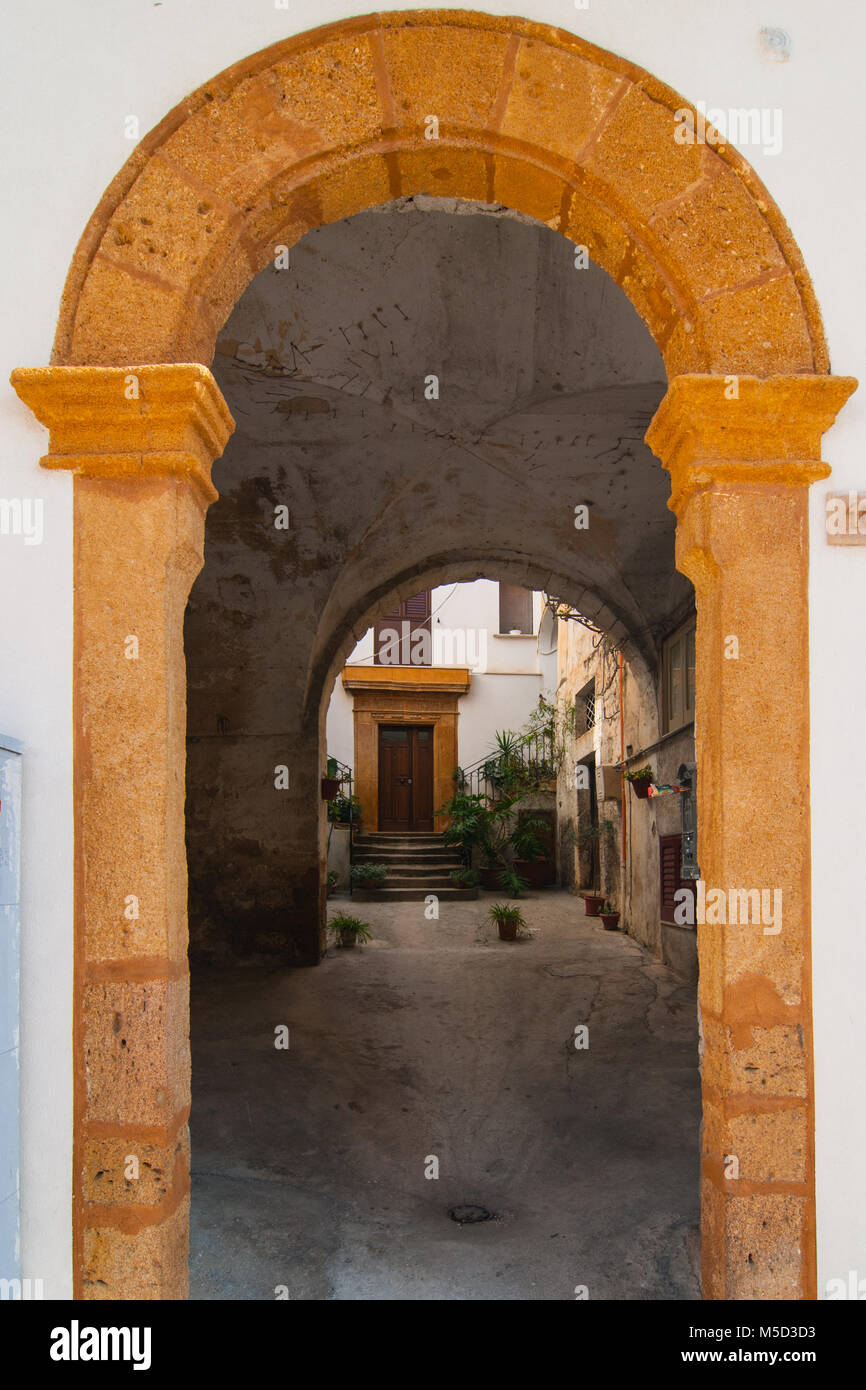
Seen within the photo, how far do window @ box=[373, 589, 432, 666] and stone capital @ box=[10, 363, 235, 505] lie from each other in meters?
15.3

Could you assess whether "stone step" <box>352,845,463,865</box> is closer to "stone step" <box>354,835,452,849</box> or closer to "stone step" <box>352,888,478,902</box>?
"stone step" <box>354,835,452,849</box>

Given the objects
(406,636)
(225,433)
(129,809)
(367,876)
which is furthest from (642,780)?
(406,636)

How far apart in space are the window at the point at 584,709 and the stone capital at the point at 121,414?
432 inches

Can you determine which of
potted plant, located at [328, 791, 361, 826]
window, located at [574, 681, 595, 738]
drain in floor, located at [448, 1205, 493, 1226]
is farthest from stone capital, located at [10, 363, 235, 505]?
potted plant, located at [328, 791, 361, 826]

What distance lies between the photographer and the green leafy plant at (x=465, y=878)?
13500 millimetres

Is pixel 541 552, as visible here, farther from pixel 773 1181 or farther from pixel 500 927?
pixel 773 1181

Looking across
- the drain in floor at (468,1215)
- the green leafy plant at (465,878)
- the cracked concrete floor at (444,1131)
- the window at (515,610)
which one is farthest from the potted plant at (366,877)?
the drain in floor at (468,1215)

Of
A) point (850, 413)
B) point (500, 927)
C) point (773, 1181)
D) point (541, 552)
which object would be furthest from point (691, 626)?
point (773, 1181)

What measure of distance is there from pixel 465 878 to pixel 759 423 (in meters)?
11.5

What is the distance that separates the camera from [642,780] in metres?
8.84

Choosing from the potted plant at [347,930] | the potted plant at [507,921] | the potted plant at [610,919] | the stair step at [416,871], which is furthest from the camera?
the stair step at [416,871]

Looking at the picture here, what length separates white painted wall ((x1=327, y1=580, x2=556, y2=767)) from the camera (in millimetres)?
17609

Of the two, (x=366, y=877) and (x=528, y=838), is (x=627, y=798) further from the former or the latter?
(x=528, y=838)

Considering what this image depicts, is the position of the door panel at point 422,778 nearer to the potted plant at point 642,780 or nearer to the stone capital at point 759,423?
the potted plant at point 642,780
